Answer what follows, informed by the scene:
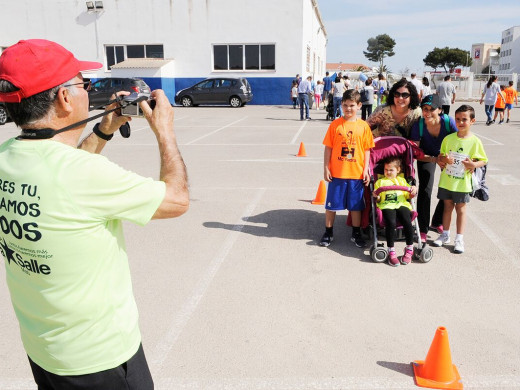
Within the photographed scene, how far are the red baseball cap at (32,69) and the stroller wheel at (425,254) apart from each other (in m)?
4.32

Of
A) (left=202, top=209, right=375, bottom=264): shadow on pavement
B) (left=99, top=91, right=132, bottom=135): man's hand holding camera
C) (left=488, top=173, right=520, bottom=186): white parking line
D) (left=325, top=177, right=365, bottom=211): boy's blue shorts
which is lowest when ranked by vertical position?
(left=202, top=209, right=375, bottom=264): shadow on pavement

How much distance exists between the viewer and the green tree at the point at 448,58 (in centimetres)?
11125

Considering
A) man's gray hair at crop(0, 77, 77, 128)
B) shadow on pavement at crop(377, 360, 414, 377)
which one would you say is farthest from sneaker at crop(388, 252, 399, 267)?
man's gray hair at crop(0, 77, 77, 128)

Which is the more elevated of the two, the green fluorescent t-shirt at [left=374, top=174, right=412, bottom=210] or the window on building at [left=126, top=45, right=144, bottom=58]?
the window on building at [left=126, top=45, right=144, bottom=58]

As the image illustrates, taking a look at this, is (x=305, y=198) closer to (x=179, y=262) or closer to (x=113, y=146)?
(x=179, y=262)

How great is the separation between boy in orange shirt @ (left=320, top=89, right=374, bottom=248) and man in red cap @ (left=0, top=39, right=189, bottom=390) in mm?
3870

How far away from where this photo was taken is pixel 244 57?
94.8ft

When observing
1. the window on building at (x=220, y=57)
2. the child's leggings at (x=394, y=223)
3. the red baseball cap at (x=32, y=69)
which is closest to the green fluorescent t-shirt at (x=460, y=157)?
the child's leggings at (x=394, y=223)

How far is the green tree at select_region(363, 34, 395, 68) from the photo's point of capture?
118 meters

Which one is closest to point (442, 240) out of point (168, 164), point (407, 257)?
point (407, 257)

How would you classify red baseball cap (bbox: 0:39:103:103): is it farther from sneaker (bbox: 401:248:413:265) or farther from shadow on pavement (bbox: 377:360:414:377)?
sneaker (bbox: 401:248:413:265)

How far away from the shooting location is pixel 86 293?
1.64m

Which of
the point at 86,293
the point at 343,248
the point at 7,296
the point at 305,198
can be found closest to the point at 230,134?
the point at 305,198

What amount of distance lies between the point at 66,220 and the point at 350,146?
426cm
